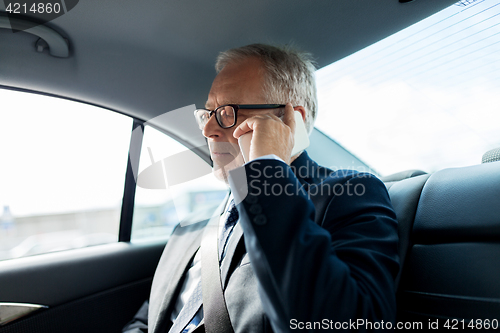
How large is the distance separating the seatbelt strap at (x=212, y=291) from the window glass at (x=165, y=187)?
0.65m

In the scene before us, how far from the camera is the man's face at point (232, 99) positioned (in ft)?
4.32

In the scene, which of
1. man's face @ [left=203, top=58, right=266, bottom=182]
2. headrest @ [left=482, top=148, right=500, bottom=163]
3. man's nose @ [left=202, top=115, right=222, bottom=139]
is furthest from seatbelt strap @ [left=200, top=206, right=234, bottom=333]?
headrest @ [left=482, top=148, right=500, bottom=163]

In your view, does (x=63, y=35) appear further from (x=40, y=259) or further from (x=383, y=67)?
(x=383, y=67)

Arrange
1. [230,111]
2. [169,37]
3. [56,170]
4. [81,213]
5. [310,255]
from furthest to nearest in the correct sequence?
[81,213] → [56,170] → [169,37] → [230,111] → [310,255]

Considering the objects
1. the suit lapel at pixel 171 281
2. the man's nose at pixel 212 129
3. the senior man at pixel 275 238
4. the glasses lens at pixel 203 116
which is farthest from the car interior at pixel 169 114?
the suit lapel at pixel 171 281

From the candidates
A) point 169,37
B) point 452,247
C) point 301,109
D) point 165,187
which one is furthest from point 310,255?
point 165,187

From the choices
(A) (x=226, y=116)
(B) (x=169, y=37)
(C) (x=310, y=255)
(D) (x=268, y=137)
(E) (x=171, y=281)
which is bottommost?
(E) (x=171, y=281)

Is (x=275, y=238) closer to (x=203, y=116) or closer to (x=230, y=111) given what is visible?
(x=230, y=111)

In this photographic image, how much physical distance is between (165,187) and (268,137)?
54.2 inches

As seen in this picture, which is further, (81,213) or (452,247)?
(81,213)

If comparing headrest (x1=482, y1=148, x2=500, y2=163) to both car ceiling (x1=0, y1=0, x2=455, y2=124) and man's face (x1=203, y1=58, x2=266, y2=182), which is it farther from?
man's face (x1=203, y1=58, x2=266, y2=182)

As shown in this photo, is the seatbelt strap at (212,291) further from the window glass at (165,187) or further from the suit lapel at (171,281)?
the window glass at (165,187)

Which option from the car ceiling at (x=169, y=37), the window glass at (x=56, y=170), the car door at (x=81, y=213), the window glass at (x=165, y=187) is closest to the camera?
the car ceiling at (x=169, y=37)

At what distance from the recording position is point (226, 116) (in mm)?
1326
